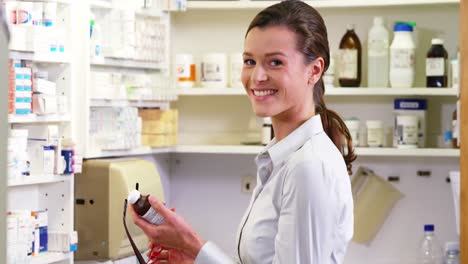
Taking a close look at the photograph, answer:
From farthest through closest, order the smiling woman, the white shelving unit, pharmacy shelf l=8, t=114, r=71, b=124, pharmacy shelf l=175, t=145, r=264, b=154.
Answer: pharmacy shelf l=175, t=145, r=264, b=154, the white shelving unit, pharmacy shelf l=8, t=114, r=71, b=124, the smiling woman

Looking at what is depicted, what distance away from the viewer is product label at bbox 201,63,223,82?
4453mm

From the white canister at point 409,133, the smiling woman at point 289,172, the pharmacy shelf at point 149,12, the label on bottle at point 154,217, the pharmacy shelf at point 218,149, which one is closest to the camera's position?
the smiling woman at point 289,172

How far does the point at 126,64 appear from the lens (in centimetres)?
401

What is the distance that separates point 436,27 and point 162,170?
1.65 m

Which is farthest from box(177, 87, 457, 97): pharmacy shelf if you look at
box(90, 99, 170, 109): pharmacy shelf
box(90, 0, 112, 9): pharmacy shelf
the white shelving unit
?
the white shelving unit

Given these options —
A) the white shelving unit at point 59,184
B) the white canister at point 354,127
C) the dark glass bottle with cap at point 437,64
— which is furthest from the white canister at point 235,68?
the white shelving unit at point 59,184

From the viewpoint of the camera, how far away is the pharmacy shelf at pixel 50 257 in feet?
11.0

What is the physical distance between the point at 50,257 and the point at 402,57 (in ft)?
6.59

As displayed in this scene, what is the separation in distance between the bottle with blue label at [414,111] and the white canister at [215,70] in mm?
902

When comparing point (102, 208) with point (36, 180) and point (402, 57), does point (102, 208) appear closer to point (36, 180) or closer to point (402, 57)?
point (36, 180)

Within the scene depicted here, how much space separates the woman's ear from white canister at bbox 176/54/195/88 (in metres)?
2.57

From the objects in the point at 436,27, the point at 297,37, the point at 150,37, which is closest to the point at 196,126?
the point at 150,37

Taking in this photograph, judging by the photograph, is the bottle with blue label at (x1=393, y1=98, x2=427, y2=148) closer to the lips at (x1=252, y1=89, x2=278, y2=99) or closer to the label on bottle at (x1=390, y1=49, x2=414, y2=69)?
the label on bottle at (x1=390, y1=49, x2=414, y2=69)

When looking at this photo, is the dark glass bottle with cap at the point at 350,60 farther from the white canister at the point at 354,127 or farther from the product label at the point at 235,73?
the product label at the point at 235,73
